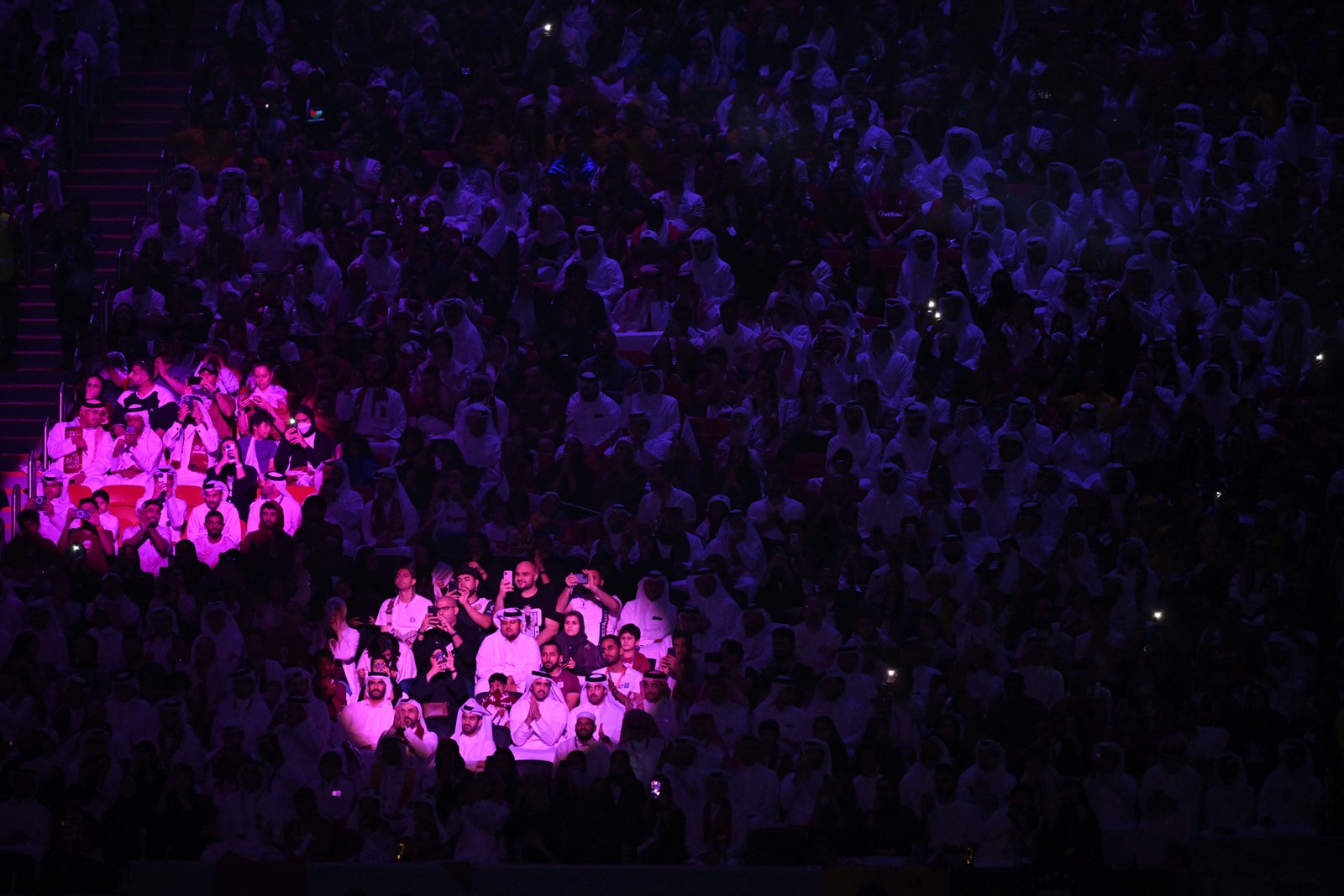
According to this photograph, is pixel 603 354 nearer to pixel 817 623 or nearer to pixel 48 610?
pixel 817 623

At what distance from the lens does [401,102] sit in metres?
19.6

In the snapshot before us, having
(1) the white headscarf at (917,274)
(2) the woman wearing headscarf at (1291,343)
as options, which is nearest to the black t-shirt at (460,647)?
(1) the white headscarf at (917,274)

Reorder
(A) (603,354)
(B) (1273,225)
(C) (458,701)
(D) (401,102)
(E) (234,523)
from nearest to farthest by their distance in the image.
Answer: (C) (458,701) → (E) (234,523) → (A) (603,354) → (B) (1273,225) → (D) (401,102)

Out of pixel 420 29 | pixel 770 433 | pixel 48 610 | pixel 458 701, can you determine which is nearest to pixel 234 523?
pixel 48 610

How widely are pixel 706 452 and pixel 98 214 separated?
23.9 feet

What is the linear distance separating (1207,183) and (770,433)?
595cm

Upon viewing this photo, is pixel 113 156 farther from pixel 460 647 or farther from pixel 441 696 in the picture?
pixel 441 696

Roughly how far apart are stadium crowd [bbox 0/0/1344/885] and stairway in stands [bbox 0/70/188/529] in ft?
1.81

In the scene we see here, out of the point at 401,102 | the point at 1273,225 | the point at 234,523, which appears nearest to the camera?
the point at 234,523

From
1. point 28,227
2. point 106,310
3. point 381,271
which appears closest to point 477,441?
point 381,271

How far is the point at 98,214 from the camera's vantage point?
739 inches

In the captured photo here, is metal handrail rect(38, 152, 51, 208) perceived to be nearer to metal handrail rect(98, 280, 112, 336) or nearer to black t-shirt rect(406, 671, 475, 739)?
metal handrail rect(98, 280, 112, 336)

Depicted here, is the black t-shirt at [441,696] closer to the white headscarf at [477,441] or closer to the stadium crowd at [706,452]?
the stadium crowd at [706,452]

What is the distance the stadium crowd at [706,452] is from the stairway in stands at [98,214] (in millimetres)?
552
